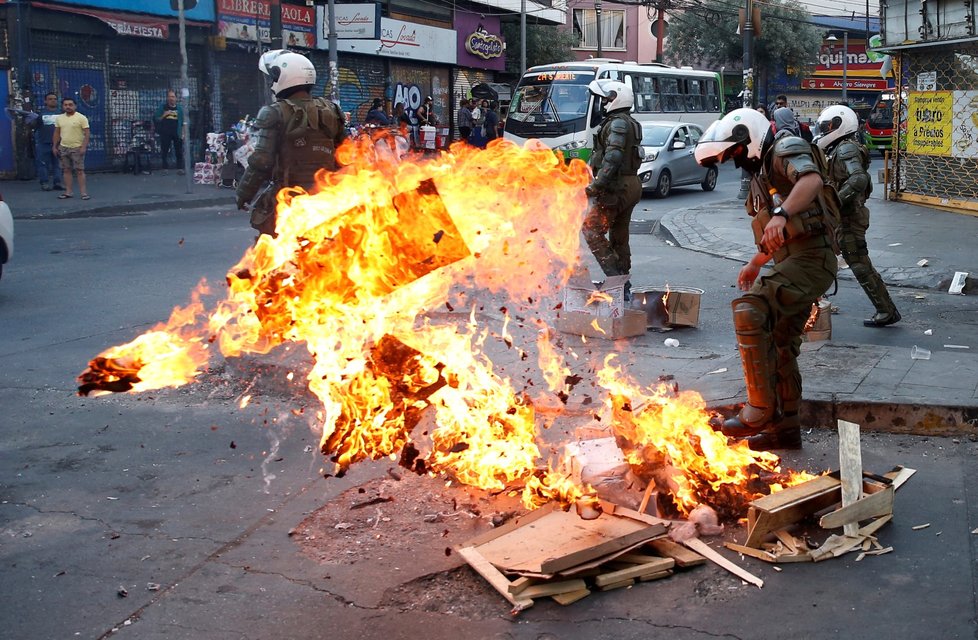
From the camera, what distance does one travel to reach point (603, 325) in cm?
783

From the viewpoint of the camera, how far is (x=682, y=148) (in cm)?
2234

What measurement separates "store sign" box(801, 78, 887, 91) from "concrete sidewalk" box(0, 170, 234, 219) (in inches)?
1607

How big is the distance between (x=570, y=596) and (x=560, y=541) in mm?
285

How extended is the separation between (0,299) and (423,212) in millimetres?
6824

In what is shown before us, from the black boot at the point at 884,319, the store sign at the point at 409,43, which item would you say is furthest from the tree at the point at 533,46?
the black boot at the point at 884,319

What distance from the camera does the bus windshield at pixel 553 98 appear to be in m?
24.6

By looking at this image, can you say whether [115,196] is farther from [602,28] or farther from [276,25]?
[602,28]

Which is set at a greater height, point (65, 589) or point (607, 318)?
point (607, 318)

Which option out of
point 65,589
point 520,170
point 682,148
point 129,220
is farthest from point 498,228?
point 682,148

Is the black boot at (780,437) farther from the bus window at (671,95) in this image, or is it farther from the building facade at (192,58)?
the bus window at (671,95)

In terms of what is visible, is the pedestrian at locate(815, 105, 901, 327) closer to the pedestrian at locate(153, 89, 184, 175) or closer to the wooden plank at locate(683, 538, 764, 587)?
the wooden plank at locate(683, 538, 764, 587)

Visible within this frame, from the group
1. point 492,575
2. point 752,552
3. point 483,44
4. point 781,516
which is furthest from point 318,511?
point 483,44

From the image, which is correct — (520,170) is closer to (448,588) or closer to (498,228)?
(498,228)

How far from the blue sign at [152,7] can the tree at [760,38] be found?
2801 cm
